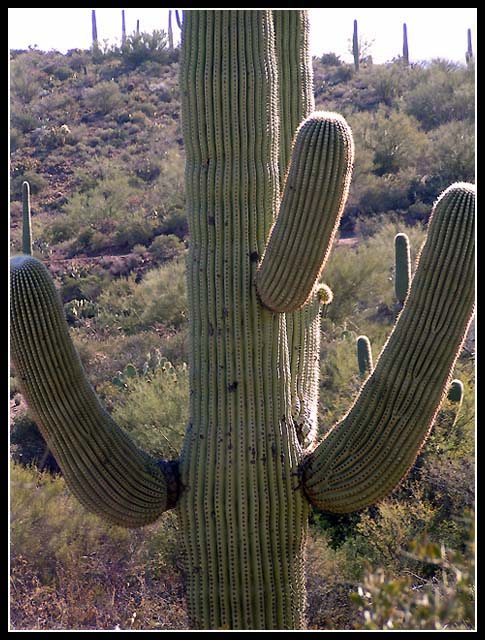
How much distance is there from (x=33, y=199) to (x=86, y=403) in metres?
20.3

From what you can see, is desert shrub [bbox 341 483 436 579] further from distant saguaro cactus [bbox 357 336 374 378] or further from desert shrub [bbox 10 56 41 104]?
desert shrub [bbox 10 56 41 104]

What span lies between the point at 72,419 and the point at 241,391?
994mm

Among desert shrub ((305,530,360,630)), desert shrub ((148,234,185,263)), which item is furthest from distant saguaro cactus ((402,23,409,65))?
desert shrub ((305,530,360,630))

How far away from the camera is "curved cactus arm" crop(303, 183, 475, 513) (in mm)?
5422

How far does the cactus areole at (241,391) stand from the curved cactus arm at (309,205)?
0.05ft

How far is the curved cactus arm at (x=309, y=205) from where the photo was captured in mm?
5426

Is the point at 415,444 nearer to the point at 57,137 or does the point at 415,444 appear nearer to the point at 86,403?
the point at 86,403

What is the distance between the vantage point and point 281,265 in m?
5.66

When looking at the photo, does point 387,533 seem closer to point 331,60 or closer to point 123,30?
point 331,60

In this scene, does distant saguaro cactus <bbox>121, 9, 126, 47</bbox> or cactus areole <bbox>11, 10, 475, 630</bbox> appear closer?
cactus areole <bbox>11, 10, 475, 630</bbox>

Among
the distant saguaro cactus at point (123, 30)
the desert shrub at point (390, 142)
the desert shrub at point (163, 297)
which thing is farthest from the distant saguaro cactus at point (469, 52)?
the desert shrub at point (163, 297)

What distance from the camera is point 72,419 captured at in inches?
226
